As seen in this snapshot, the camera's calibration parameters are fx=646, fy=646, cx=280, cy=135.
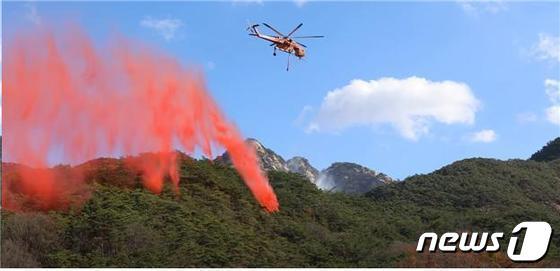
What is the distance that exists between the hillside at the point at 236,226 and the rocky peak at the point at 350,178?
53.0m

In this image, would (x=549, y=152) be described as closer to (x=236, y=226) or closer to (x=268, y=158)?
(x=268, y=158)

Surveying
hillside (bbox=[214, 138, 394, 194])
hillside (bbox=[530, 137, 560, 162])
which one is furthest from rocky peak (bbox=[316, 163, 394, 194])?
hillside (bbox=[530, 137, 560, 162])

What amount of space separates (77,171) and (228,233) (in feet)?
68.7

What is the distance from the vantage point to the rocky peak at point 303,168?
156812mm

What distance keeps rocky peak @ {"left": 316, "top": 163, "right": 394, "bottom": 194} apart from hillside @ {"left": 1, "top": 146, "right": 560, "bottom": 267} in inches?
2088

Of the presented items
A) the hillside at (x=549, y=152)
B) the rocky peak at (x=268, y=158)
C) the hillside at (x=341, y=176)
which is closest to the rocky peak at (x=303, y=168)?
the hillside at (x=341, y=176)

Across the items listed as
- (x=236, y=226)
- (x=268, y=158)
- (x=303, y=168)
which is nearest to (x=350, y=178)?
(x=303, y=168)

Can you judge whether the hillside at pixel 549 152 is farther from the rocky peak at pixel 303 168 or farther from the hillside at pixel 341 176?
the rocky peak at pixel 303 168

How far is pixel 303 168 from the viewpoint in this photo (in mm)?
160375

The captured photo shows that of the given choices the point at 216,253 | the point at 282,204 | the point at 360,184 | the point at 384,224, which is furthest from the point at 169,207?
the point at 360,184

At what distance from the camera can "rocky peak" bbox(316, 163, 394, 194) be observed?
498ft

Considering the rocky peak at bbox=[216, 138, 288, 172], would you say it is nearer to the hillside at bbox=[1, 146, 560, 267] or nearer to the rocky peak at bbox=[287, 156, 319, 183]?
the rocky peak at bbox=[287, 156, 319, 183]

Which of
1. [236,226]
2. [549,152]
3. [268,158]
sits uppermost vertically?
[549,152]

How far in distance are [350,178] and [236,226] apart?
104m
